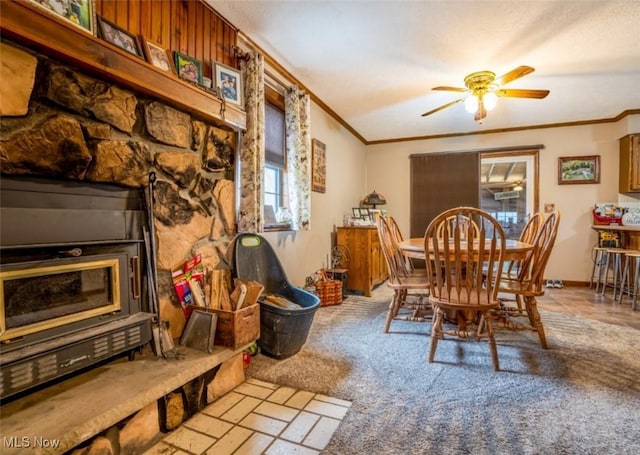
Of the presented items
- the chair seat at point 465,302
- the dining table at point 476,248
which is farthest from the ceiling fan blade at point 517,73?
the chair seat at point 465,302

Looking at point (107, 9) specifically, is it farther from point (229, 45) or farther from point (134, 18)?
point (229, 45)

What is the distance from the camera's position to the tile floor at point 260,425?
1289 millimetres

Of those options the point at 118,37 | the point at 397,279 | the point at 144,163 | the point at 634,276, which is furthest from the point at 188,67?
the point at 634,276

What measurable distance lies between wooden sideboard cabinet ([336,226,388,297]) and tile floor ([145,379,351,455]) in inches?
88.5

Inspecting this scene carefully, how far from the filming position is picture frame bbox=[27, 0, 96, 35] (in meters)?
1.19

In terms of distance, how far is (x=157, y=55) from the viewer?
170 centimetres

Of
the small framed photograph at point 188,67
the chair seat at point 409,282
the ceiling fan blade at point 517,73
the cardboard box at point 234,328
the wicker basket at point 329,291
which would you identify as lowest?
the wicker basket at point 329,291

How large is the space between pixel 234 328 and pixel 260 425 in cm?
47

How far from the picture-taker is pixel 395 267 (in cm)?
262

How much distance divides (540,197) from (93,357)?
18.0ft

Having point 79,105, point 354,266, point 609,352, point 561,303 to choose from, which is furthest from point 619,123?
point 79,105

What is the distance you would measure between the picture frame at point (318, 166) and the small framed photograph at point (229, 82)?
1.46 m

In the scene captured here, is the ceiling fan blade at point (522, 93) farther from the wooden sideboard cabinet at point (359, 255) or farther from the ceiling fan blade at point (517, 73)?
the wooden sideboard cabinet at point (359, 255)

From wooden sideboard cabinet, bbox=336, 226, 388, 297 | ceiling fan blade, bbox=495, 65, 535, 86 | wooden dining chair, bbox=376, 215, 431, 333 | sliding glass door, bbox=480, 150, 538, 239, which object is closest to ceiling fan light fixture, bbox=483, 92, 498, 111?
ceiling fan blade, bbox=495, 65, 535, 86
